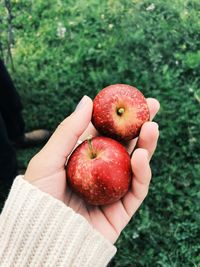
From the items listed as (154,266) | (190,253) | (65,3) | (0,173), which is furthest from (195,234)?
(65,3)

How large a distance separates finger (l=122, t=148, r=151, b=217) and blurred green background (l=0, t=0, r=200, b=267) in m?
0.76

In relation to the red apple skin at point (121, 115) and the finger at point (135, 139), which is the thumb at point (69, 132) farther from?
the finger at point (135, 139)

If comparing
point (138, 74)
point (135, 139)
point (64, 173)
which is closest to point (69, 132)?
point (64, 173)

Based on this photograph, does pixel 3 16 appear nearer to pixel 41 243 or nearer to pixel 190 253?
pixel 190 253

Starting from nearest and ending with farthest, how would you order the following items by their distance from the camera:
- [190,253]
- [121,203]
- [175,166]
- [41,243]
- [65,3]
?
1. [41,243]
2. [121,203]
3. [190,253]
4. [175,166]
5. [65,3]

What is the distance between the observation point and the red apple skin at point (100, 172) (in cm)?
164

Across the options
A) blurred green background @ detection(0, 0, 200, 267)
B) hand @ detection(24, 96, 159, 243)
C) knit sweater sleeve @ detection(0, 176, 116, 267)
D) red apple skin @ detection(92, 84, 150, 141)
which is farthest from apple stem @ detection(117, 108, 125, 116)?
blurred green background @ detection(0, 0, 200, 267)

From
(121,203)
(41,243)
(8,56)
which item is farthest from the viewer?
(8,56)

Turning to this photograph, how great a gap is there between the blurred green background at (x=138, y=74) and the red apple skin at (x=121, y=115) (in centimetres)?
88

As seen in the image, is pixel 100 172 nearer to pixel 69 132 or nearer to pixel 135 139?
pixel 69 132

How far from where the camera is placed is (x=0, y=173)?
2521 millimetres

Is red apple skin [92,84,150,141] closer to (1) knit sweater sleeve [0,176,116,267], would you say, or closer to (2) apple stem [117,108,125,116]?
(2) apple stem [117,108,125,116]

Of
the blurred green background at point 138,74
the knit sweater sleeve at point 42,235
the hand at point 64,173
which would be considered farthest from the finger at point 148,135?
the blurred green background at point 138,74

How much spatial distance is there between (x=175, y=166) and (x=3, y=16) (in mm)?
1688
